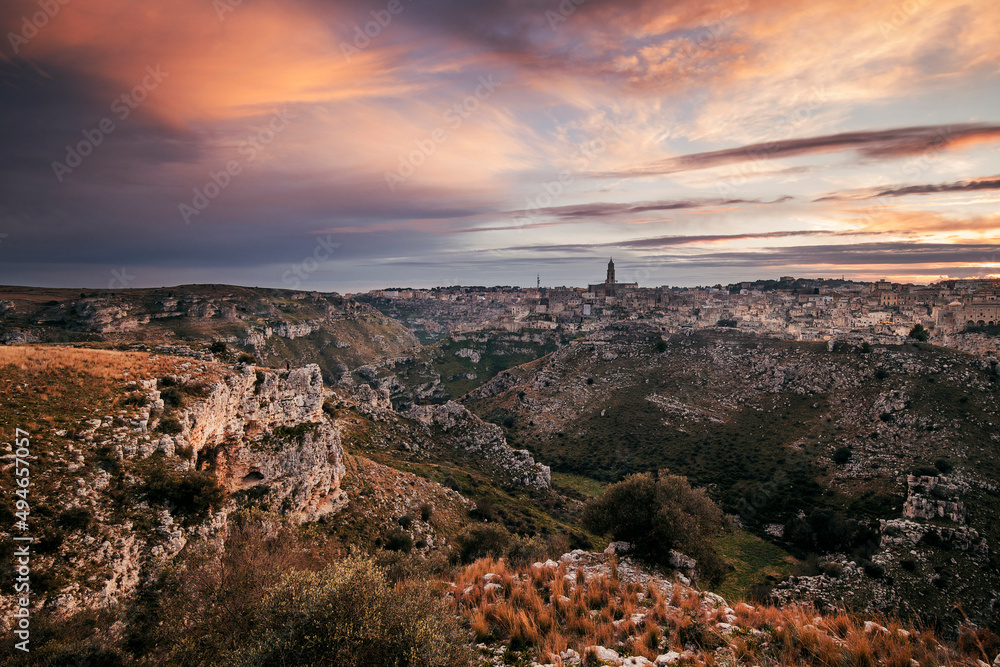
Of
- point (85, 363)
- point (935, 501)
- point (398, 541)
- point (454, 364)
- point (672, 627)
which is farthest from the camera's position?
point (454, 364)

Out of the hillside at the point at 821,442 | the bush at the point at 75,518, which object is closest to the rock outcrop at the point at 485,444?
the hillside at the point at 821,442

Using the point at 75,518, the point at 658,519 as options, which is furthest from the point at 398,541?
the point at 658,519

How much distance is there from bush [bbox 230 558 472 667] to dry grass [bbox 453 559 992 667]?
3035mm

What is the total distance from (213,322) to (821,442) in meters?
151

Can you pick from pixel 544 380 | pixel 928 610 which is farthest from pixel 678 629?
pixel 544 380

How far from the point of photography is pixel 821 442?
170ft

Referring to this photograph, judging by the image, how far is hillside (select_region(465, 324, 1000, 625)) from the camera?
1208 inches

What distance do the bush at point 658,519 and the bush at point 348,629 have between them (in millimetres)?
13300

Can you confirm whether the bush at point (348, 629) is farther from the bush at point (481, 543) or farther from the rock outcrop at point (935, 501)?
the rock outcrop at point (935, 501)

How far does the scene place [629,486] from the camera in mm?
22328

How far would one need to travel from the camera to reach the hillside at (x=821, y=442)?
3069cm

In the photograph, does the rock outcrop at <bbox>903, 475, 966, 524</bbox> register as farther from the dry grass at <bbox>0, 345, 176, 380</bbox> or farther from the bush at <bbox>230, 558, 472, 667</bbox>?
the dry grass at <bbox>0, 345, 176, 380</bbox>

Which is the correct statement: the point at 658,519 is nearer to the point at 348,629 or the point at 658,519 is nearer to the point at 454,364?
the point at 348,629

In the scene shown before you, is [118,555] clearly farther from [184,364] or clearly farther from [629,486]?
[629,486]
